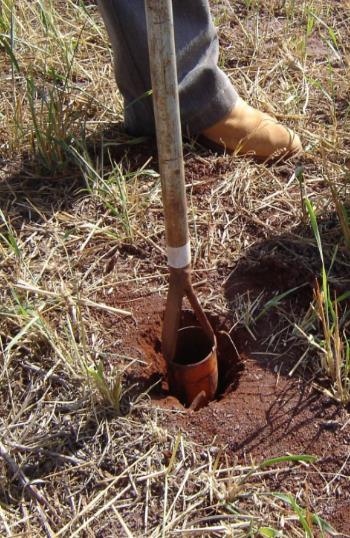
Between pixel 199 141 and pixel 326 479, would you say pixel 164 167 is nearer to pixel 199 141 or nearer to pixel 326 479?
pixel 326 479

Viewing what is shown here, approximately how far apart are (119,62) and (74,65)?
0.48 meters

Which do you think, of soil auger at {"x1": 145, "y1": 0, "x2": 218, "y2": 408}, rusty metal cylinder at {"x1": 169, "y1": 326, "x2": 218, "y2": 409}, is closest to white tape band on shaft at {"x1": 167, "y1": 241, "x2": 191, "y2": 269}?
soil auger at {"x1": 145, "y1": 0, "x2": 218, "y2": 408}

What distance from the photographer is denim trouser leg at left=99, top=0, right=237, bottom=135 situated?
213cm

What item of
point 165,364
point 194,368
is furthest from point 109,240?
point 194,368

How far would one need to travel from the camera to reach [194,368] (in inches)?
66.3

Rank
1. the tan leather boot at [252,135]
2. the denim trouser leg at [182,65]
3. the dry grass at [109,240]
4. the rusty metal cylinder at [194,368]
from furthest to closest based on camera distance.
Answer: 1. the tan leather boot at [252,135]
2. the denim trouser leg at [182,65]
3. the rusty metal cylinder at [194,368]
4. the dry grass at [109,240]

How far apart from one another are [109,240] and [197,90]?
552 millimetres

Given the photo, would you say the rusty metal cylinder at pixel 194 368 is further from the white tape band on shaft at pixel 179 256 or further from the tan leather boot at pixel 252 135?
the tan leather boot at pixel 252 135

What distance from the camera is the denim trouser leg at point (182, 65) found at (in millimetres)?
2127

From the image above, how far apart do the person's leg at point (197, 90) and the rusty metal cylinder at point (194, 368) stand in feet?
2.32

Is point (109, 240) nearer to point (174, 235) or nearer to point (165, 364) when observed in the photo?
point (165, 364)

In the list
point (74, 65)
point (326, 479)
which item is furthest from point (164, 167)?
point (74, 65)

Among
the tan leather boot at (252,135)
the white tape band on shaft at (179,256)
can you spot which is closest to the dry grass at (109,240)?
the tan leather boot at (252,135)

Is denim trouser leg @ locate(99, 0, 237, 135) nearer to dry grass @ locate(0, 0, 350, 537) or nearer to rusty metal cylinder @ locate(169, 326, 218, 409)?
dry grass @ locate(0, 0, 350, 537)
